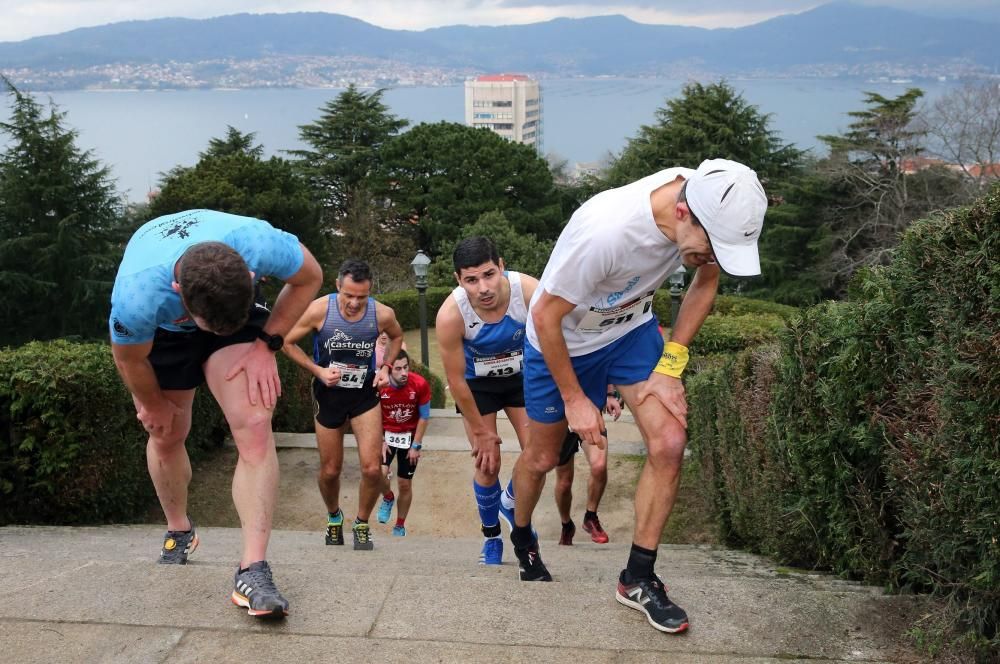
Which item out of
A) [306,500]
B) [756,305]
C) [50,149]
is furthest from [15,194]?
[306,500]

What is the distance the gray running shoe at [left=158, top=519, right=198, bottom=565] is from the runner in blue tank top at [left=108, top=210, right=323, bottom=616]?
69cm

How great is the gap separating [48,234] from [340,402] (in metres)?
36.4

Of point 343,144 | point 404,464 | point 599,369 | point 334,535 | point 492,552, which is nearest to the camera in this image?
point 599,369

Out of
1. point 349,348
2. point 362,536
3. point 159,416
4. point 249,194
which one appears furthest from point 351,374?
point 249,194

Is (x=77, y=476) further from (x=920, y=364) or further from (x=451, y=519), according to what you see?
(x=920, y=364)

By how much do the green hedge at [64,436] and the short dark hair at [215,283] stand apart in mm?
3649

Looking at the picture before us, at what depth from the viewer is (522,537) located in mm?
4547

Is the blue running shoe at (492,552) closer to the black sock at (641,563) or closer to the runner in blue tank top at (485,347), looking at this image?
the runner in blue tank top at (485,347)

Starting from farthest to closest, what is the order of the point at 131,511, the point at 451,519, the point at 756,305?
1. the point at 756,305
2. the point at 451,519
3. the point at 131,511

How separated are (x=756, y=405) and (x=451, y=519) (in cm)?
395

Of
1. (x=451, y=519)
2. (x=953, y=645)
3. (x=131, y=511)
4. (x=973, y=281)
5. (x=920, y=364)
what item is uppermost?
(x=973, y=281)

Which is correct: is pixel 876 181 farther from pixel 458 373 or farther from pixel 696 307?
pixel 696 307

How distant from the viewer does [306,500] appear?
874 centimetres

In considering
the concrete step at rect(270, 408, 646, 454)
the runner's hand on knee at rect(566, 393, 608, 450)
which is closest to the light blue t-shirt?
the runner's hand on knee at rect(566, 393, 608, 450)
